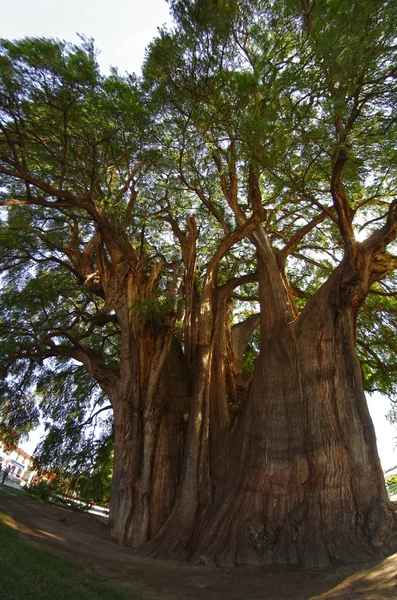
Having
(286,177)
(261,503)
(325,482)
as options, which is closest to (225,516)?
(261,503)

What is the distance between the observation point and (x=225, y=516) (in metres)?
6.41

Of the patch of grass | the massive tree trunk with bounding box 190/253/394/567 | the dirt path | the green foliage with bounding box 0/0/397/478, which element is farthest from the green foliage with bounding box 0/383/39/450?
the massive tree trunk with bounding box 190/253/394/567

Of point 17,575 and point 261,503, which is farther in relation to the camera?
point 261,503

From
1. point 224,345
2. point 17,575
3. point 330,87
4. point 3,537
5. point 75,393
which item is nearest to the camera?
point 17,575

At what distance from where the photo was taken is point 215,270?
976 centimetres

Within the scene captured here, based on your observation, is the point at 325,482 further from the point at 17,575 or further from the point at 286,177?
the point at 286,177

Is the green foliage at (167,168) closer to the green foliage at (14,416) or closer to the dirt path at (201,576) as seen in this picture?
the green foliage at (14,416)

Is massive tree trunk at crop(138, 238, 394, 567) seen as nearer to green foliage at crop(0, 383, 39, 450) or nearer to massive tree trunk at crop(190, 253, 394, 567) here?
massive tree trunk at crop(190, 253, 394, 567)

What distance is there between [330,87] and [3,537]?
793 cm

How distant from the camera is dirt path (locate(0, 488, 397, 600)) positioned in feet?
14.1

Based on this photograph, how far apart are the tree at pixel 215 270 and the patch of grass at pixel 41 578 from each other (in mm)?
2116

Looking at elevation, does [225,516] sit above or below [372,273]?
below

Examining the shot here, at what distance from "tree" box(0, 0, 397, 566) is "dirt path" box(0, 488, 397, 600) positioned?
41 cm

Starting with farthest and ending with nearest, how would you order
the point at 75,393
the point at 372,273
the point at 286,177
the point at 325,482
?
1. the point at 75,393
2. the point at 286,177
3. the point at 372,273
4. the point at 325,482
